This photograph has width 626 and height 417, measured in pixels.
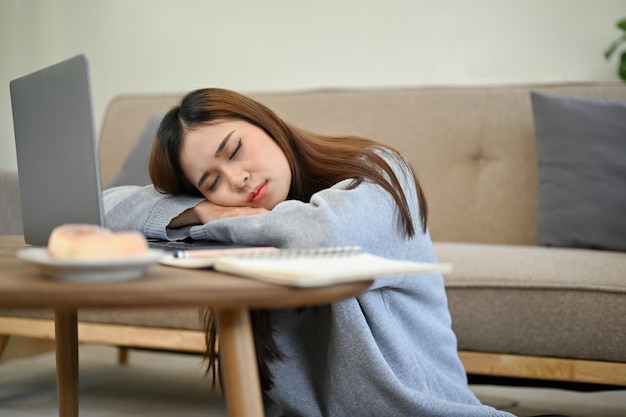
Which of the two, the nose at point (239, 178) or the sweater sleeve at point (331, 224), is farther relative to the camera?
the nose at point (239, 178)

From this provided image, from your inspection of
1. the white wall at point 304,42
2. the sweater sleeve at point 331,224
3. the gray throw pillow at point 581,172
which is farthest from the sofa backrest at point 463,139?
the sweater sleeve at point 331,224

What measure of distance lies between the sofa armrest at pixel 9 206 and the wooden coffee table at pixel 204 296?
4.20ft

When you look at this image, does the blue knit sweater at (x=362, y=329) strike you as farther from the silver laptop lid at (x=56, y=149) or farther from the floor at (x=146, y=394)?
the floor at (x=146, y=394)

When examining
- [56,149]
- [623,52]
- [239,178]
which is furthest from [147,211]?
[623,52]

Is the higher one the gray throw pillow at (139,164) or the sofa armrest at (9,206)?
the gray throw pillow at (139,164)

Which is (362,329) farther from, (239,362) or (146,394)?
→ (146,394)

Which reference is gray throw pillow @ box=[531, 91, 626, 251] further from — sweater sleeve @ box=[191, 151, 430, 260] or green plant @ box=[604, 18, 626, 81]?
sweater sleeve @ box=[191, 151, 430, 260]

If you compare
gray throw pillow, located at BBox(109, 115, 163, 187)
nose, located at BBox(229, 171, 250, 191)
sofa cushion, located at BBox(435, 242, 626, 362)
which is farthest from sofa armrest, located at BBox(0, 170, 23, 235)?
sofa cushion, located at BBox(435, 242, 626, 362)

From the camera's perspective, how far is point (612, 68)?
2.54m

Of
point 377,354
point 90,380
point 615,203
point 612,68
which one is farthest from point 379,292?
point 612,68

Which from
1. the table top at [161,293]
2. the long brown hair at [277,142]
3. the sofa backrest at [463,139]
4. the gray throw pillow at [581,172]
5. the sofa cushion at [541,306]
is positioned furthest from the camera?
the sofa backrest at [463,139]

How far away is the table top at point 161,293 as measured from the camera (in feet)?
2.02

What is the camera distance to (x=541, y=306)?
160cm

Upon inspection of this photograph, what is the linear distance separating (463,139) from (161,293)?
1744 mm
